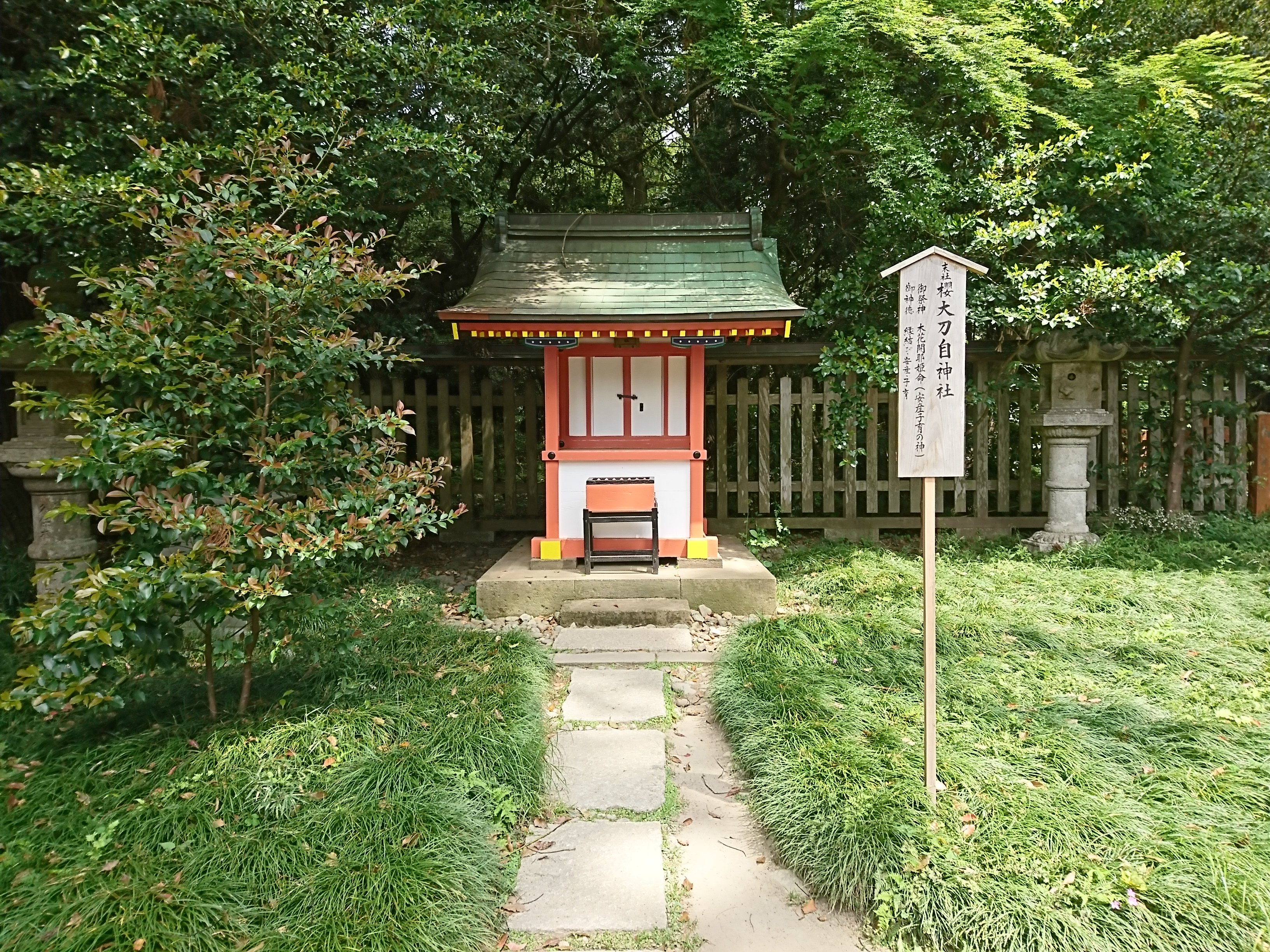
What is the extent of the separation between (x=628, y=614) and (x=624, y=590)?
328 millimetres

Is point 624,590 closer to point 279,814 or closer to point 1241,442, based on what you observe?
point 279,814

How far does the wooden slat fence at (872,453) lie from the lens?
778cm

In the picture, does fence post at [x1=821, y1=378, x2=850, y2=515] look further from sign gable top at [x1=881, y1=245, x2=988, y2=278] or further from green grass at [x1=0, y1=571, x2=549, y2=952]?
green grass at [x1=0, y1=571, x2=549, y2=952]

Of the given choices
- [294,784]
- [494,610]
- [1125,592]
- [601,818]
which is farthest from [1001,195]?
[294,784]

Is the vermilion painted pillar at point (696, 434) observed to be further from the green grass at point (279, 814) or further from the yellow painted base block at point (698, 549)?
the green grass at point (279, 814)

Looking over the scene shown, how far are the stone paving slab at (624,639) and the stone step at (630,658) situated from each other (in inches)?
2.1

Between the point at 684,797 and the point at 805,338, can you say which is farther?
the point at 805,338

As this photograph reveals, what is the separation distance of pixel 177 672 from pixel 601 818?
2708mm

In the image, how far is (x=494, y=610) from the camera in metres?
5.90

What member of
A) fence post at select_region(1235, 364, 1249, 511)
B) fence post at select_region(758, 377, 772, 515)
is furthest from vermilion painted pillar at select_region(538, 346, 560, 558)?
fence post at select_region(1235, 364, 1249, 511)

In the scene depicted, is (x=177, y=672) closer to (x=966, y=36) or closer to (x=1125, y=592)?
(x=1125, y=592)

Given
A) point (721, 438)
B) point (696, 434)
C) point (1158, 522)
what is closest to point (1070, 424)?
point (1158, 522)

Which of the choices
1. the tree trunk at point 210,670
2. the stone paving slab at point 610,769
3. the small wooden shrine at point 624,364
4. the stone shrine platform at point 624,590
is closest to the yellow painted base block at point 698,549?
the small wooden shrine at point 624,364

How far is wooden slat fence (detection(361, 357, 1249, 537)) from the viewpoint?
7777 mm
